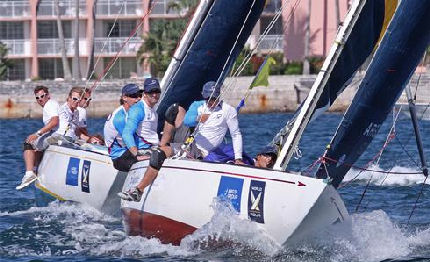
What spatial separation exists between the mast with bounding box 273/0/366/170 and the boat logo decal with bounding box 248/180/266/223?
0.29m

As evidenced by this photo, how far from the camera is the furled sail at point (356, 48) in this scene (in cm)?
1267

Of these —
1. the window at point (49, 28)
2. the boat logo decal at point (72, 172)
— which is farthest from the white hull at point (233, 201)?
the window at point (49, 28)

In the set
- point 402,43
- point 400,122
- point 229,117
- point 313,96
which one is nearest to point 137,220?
point 229,117

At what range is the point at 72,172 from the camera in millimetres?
16609

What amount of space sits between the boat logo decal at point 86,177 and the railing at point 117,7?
1835 inches

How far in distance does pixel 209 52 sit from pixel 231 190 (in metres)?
5.10

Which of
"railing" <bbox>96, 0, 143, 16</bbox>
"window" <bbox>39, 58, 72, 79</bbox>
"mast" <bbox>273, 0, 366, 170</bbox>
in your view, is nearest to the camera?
"mast" <bbox>273, 0, 366, 170</bbox>

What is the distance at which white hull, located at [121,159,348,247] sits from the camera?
463 inches

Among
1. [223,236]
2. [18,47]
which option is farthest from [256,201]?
[18,47]

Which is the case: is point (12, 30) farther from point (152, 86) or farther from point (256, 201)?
point (256, 201)

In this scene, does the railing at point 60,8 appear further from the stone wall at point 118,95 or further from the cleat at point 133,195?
the cleat at point 133,195

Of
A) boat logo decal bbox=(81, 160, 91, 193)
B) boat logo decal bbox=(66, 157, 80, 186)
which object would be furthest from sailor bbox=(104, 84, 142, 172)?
boat logo decal bbox=(66, 157, 80, 186)

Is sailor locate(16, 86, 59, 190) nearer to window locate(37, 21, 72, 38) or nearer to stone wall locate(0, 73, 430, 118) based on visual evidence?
stone wall locate(0, 73, 430, 118)

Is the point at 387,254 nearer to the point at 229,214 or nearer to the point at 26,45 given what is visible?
the point at 229,214
